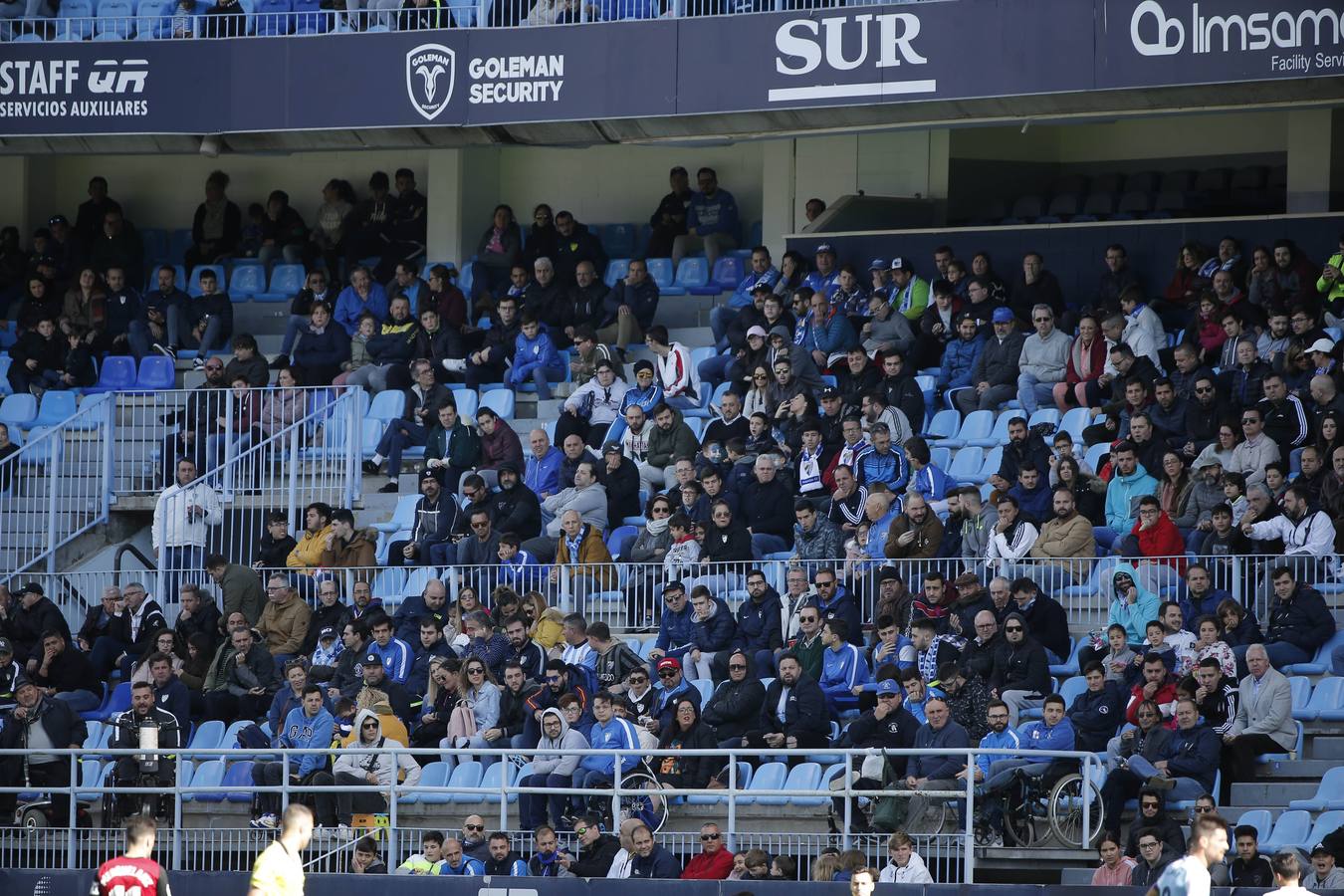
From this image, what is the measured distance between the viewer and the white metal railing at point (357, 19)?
2248 centimetres

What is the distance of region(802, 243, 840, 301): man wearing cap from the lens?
72.4 feet

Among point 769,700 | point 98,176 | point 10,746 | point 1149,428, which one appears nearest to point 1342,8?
point 1149,428

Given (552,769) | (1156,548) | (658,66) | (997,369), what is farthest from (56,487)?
(1156,548)

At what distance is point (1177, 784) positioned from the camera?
1520 cm

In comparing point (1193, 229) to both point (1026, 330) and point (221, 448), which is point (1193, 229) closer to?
point (1026, 330)

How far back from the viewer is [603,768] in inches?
650

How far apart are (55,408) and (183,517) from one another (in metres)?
3.27

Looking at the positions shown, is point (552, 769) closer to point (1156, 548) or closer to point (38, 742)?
point (38, 742)

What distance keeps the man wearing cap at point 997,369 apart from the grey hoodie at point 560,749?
201 inches

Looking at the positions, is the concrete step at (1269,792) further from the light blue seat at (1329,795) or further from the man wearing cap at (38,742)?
the man wearing cap at (38,742)

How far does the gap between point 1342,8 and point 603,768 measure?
865cm

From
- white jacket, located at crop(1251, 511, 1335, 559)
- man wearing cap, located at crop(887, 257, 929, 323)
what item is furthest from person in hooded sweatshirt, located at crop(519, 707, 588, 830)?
man wearing cap, located at crop(887, 257, 929, 323)

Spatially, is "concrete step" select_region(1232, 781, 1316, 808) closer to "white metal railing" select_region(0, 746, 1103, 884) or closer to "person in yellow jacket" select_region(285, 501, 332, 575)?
"white metal railing" select_region(0, 746, 1103, 884)

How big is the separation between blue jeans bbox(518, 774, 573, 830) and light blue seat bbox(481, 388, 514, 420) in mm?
6246
